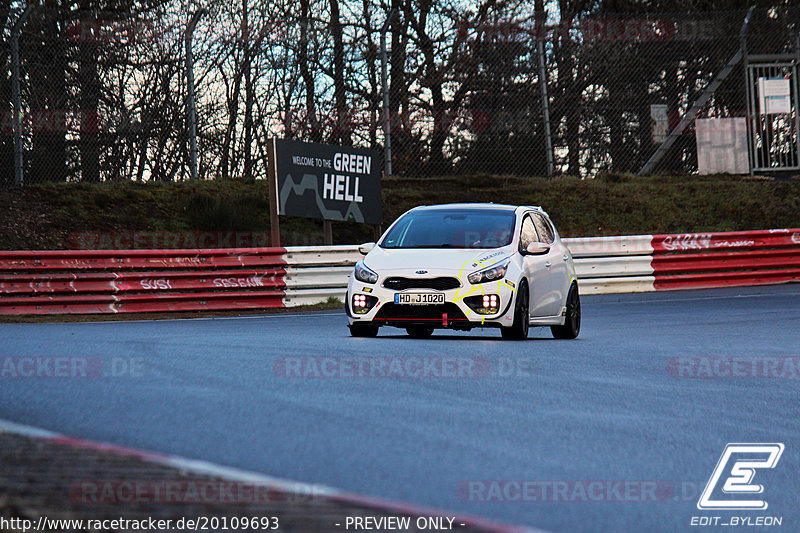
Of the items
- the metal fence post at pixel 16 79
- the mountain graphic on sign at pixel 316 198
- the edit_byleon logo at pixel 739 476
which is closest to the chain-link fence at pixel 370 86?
the metal fence post at pixel 16 79

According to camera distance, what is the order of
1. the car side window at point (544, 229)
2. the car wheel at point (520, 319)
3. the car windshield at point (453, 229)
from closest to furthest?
the car wheel at point (520, 319) < the car windshield at point (453, 229) < the car side window at point (544, 229)

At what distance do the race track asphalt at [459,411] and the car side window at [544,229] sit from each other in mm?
1698

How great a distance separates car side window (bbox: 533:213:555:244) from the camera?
44.7 feet

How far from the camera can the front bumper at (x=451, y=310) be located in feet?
38.3

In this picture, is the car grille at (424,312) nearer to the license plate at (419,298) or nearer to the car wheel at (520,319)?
the license plate at (419,298)

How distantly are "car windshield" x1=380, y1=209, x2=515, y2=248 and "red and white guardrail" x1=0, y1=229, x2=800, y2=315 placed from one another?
652 centimetres

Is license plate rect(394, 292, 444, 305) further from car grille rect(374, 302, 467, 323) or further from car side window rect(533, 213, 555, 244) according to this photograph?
car side window rect(533, 213, 555, 244)

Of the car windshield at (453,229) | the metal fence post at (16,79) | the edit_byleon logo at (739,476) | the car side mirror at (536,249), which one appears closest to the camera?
the edit_byleon logo at (739,476)

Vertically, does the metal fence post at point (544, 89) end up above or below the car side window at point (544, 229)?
above

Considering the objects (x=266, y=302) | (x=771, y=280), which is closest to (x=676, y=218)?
(x=771, y=280)

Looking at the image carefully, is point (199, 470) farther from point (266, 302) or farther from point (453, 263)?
point (266, 302)

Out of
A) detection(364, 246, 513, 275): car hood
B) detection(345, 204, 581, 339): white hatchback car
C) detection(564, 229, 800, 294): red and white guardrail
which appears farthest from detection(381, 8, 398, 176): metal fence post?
detection(364, 246, 513, 275): car hood

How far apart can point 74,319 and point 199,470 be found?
13.4m

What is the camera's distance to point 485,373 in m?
8.82
